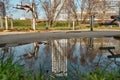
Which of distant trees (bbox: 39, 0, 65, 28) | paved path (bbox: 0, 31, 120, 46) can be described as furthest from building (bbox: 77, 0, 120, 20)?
paved path (bbox: 0, 31, 120, 46)

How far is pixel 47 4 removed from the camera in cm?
3919

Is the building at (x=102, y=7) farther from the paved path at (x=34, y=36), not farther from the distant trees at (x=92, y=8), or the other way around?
the paved path at (x=34, y=36)

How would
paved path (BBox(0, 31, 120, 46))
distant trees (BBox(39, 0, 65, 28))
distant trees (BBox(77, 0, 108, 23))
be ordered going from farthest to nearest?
distant trees (BBox(77, 0, 108, 23)) < distant trees (BBox(39, 0, 65, 28)) < paved path (BBox(0, 31, 120, 46))

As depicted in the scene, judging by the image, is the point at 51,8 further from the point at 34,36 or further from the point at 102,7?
the point at 34,36

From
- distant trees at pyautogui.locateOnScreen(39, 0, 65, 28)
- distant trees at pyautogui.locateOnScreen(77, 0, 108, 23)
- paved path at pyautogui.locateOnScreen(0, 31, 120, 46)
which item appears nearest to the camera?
paved path at pyautogui.locateOnScreen(0, 31, 120, 46)

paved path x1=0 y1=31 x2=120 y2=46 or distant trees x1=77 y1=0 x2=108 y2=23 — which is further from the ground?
distant trees x1=77 y1=0 x2=108 y2=23

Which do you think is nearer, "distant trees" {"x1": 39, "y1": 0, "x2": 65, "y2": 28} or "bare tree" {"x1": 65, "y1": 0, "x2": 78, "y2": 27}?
"distant trees" {"x1": 39, "y1": 0, "x2": 65, "y2": 28}

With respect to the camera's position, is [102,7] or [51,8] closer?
[51,8]

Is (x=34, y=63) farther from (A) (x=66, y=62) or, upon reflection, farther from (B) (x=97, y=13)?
(B) (x=97, y=13)

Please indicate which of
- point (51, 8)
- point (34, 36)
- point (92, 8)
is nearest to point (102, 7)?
point (92, 8)

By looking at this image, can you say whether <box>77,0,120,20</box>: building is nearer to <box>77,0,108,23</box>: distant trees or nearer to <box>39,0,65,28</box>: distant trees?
<box>77,0,108,23</box>: distant trees

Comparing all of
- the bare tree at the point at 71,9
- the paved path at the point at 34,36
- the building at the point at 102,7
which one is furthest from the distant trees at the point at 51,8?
the paved path at the point at 34,36

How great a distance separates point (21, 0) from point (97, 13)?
16937 mm

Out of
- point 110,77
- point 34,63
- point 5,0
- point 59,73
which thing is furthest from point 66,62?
point 5,0
